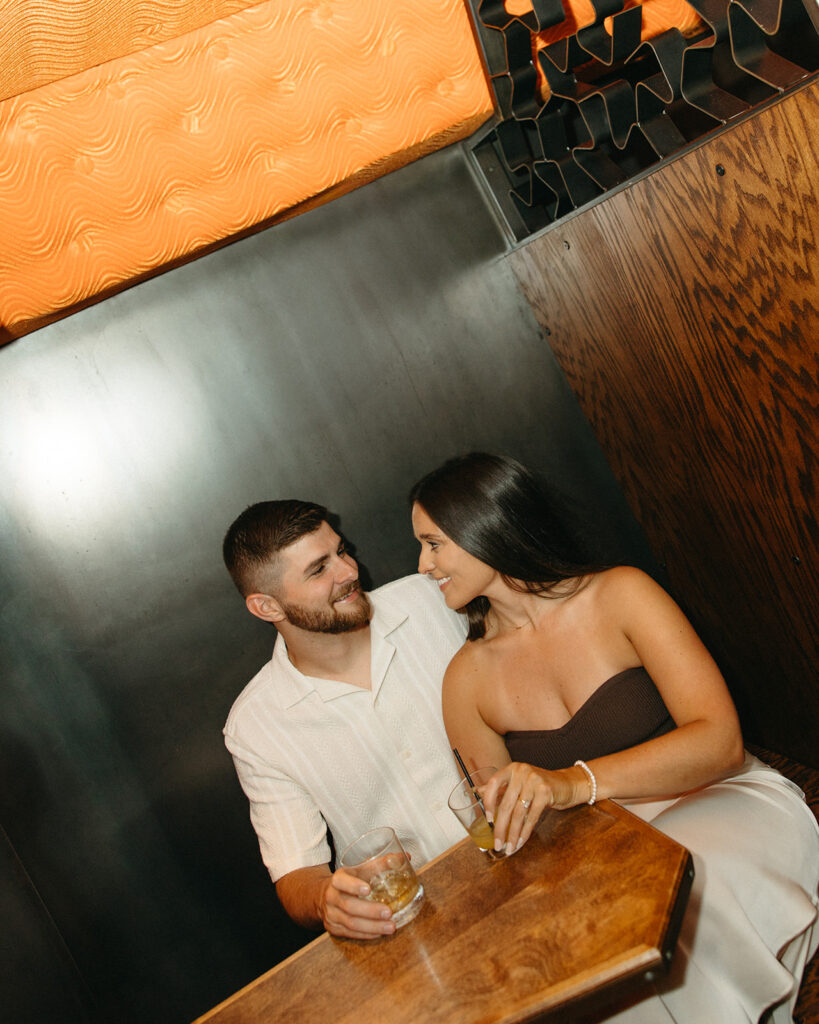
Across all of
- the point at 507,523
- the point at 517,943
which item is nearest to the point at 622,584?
the point at 507,523

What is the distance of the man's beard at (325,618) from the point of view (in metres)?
2.27

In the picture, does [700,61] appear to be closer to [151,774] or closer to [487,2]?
[487,2]

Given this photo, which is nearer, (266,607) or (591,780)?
(591,780)

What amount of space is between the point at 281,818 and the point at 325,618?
57 cm

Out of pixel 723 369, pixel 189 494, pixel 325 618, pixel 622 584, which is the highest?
pixel 189 494

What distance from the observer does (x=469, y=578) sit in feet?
6.60

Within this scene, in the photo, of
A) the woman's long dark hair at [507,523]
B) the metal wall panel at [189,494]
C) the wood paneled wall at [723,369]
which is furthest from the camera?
the metal wall panel at [189,494]

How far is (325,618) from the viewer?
2271mm

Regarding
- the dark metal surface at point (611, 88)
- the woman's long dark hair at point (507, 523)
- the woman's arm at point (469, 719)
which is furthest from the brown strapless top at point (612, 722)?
the dark metal surface at point (611, 88)

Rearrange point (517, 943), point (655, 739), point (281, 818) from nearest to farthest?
point (517, 943) < point (655, 739) < point (281, 818)

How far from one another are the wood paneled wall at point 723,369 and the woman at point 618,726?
402 millimetres

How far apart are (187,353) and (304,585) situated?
886 millimetres

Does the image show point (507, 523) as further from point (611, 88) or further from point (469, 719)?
point (611, 88)

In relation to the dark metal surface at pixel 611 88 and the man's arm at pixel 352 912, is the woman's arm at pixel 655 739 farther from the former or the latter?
the dark metal surface at pixel 611 88
